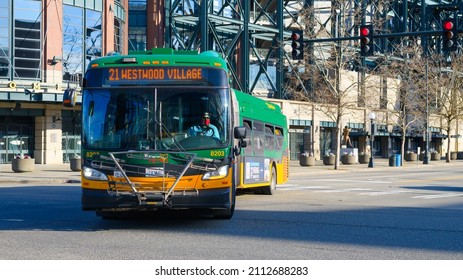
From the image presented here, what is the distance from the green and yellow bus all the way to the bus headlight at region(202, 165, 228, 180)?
18 millimetres

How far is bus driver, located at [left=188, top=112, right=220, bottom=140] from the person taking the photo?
13.3 meters

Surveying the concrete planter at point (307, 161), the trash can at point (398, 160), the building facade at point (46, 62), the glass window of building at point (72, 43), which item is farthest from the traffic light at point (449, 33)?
the glass window of building at point (72, 43)

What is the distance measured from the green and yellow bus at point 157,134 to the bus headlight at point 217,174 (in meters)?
0.02

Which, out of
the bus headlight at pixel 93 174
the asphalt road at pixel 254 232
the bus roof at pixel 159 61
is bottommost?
the asphalt road at pixel 254 232

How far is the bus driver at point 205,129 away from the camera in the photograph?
43.8ft

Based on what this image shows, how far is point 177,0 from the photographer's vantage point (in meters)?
63.8

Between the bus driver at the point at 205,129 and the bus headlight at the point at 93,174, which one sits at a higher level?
the bus driver at the point at 205,129

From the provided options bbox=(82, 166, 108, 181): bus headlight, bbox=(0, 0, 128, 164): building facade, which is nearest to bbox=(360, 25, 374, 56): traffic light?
bbox=(82, 166, 108, 181): bus headlight

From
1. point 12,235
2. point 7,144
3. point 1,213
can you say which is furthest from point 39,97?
point 12,235

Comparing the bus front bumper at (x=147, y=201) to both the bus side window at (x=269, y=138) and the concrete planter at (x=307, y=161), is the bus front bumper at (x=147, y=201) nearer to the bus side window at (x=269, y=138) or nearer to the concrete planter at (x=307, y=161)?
the bus side window at (x=269, y=138)

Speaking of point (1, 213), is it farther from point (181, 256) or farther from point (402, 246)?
point (402, 246)

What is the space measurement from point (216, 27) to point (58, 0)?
841 inches

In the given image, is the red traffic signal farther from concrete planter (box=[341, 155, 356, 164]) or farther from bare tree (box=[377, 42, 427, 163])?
bare tree (box=[377, 42, 427, 163])

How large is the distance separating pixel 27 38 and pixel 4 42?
1534 mm
